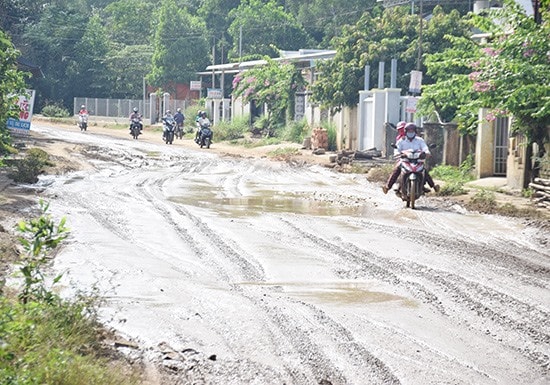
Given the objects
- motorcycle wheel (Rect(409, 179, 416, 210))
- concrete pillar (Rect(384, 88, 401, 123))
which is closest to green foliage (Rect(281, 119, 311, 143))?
concrete pillar (Rect(384, 88, 401, 123))

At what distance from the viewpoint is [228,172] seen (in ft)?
90.5

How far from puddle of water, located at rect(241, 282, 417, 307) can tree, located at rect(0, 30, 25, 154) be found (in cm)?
1116

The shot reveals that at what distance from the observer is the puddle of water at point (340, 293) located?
9531 mm

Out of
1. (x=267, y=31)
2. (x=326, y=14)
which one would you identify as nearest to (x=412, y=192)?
(x=267, y=31)

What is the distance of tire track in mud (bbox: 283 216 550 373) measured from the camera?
803cm

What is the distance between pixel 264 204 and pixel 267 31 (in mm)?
55976

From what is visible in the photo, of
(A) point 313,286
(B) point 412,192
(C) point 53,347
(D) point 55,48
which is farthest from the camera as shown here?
(D) point 55,48

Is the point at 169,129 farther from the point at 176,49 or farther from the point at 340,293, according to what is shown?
the point at 340,293

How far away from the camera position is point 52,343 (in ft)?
21.2

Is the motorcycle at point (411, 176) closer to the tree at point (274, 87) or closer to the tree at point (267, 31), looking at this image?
the tree at point (274, 87)

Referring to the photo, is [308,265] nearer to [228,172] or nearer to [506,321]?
[506,321]

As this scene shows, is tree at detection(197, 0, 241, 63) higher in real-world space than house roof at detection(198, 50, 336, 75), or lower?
higher

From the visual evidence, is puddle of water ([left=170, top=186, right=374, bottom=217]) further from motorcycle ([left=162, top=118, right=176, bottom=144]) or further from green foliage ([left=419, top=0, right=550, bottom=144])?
motorcycle ([left=162, top=118, right=176, bottom=144])

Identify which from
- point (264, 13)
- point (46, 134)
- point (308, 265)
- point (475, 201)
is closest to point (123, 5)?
point (264, 13)
